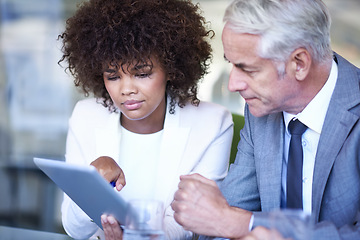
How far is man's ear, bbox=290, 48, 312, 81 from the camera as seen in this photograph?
168cm

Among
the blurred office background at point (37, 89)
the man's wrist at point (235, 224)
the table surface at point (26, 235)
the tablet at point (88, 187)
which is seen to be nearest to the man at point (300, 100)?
the man's wrist at point (235, 224)

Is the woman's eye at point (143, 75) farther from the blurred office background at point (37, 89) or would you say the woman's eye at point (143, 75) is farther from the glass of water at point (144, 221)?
the blurred office background at point (37, 89)

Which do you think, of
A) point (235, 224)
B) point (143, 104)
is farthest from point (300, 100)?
point (143, 104)

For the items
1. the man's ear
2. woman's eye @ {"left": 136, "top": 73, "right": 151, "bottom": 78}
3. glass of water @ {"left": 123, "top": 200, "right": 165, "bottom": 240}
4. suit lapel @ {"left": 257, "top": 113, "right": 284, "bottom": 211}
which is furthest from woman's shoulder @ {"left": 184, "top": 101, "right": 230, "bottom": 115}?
glass of water @ {"left": 123, "top": 200, "right": 165, "bottom": 240}

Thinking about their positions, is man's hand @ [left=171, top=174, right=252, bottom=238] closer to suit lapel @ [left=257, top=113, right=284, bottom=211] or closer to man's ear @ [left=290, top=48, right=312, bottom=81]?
suit lapel @ [left=257, top=113, right=284, bottom=211]

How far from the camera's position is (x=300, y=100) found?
1.78m

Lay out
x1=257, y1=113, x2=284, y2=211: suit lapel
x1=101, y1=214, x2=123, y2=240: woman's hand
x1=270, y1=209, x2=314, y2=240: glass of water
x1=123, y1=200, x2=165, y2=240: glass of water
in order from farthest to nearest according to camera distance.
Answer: x1=257, y1=113, x2=284, y2=211: suit lapel → x1=101, y1=214, x2=123, y2=240: woman's hand → x1=123, y1=200, x2=165, y2=240: glass of water → x1=270, y1=209, x2=314, y2=240: glass of water

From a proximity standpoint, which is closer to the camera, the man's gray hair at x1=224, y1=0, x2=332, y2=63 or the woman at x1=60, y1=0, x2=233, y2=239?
the man's gray hair at x1=224, y1=0, x2=332, y2=63

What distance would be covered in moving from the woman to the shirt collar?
0.63 meters

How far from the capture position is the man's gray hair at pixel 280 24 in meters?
1.63

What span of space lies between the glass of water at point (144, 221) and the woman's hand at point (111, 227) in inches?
14.2

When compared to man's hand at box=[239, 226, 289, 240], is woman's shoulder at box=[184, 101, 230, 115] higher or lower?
higher

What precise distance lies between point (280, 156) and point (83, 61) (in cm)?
97

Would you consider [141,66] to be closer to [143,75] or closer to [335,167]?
[143,75]
